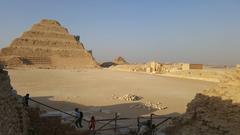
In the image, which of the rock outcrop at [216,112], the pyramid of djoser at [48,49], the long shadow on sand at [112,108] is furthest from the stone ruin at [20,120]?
the pyramid of djoser at [48,49]

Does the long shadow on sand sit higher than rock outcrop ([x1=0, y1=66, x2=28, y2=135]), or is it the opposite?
rock outcrop ([x1=0, y1=66, x2=28, y2=135])

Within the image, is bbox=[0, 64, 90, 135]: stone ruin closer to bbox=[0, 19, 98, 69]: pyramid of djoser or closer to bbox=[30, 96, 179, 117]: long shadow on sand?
bbox=[30, 96, 179, 117]: long shadow on sand

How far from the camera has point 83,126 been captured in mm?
11773

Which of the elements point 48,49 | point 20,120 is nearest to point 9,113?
point 20,120

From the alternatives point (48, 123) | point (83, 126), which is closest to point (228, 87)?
point (83, 126)

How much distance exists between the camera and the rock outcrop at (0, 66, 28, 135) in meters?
7.44

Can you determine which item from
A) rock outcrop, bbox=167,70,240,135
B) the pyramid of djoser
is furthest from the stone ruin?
the pyramid of djoser

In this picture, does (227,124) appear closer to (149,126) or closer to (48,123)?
(149,126)

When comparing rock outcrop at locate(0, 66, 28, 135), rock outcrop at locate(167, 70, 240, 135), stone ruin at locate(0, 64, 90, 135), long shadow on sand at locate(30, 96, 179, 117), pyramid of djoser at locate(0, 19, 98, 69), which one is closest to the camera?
rock outcrop at locate(0, 66, 28, 135)

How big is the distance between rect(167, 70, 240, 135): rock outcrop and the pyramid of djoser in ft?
283

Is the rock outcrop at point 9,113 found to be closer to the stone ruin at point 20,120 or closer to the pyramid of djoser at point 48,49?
the stone ruin at point 20,120

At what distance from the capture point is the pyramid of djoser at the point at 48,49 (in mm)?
105000

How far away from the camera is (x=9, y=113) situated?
7.89 meters

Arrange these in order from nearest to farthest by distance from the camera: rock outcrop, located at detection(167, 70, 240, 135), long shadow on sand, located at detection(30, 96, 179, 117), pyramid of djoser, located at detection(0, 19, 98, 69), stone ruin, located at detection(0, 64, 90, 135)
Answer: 1. stone ruin, located at detection(0, 64, 90, 135)
2. rock outcrop, located at detection(167, 70, 240, 135)
3. long shadow on sand, located at detection(30, 96, 179, 117)
4. pyramid of djoser, located at detection(0, 19, 98, 69)
